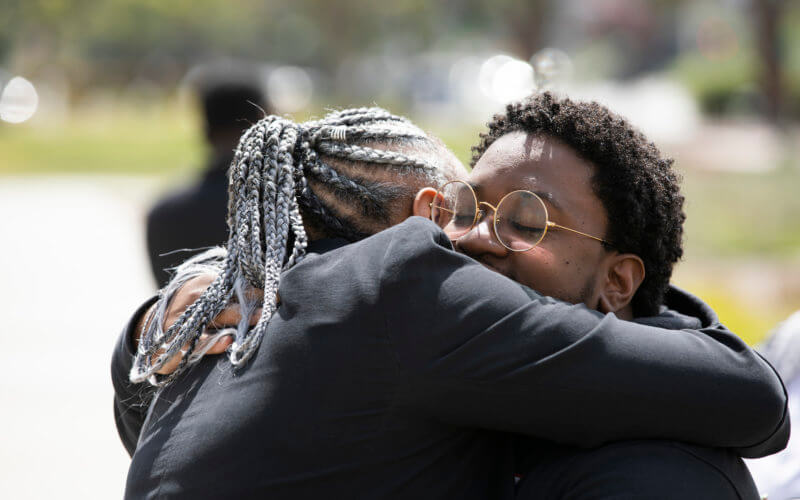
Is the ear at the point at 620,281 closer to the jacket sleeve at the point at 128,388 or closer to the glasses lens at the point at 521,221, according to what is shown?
the glasses lens at the point at 521,221

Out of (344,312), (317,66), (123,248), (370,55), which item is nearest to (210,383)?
(344,312)

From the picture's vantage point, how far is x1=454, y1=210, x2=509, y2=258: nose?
218 centimetres

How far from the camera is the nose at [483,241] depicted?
2.18 m

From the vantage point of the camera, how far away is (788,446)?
2.69 metres

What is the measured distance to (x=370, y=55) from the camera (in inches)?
1839

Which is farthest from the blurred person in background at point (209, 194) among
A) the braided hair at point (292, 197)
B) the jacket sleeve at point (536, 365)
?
the jacket sleeve at point (536, 365)

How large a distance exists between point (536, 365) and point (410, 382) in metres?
0.23

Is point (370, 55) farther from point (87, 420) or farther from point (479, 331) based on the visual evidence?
point (479, 331)

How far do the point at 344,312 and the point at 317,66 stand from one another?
54567 millimetres

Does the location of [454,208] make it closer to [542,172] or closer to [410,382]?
[542,172]

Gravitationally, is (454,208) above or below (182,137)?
above

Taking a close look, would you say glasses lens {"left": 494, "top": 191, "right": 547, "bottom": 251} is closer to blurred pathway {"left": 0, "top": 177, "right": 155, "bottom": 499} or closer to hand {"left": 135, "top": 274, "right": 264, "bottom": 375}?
hand {"left": 135, "top": 274, "right": 264, "bottom": 375}

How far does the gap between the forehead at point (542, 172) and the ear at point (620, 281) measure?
17 centimetres

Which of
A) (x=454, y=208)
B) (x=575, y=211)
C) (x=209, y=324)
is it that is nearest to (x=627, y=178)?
(x=575, y=211)
